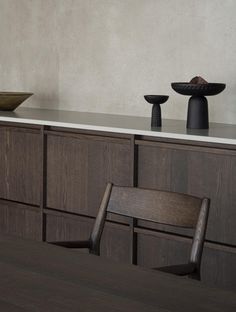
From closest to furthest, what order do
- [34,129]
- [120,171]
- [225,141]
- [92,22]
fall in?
1. [225,141]
2. [120,171]
3. [34,129]
4. [92,22]

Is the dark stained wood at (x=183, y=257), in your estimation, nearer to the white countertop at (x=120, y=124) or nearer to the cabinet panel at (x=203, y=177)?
the cabinet panel at (x=203, y=177)

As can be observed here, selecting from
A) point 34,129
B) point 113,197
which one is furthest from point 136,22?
point 113,197

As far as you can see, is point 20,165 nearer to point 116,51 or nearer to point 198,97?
point 116,51

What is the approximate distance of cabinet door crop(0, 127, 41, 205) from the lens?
4.23 m

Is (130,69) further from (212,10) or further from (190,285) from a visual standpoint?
(190,285)

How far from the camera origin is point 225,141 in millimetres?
3254

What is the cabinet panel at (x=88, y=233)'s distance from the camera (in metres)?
3.83

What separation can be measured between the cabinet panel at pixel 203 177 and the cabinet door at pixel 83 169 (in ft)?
0.50

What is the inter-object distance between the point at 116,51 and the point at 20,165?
0.86 meters

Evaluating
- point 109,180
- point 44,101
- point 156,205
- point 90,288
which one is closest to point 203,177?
point 109,180

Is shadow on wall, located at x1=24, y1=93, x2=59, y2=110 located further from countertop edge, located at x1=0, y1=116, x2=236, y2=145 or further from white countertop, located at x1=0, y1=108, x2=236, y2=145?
countertop edge, located at x1=0, y1=116, x2=236, y2=145

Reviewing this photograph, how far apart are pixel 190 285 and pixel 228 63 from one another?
2207 mm

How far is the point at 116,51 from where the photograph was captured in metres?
4.47

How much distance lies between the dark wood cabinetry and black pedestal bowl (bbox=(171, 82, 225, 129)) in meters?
0.21
